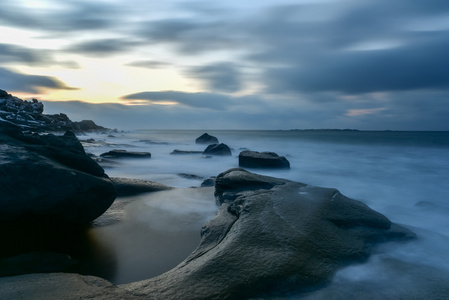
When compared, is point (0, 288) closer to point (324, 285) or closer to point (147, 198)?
point (324, 285)

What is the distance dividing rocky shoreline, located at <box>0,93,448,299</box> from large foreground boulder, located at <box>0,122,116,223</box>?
0.04 feet

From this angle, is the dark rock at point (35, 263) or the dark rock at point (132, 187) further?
the dark rock at point (132, 187)

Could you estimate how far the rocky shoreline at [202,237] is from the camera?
291cm

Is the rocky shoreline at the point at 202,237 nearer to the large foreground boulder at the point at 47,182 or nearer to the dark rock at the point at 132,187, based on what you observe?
the large foreground boulder at the point at 47,182

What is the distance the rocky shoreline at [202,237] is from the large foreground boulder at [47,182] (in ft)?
0.04

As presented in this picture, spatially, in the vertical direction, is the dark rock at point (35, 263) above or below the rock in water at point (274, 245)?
below

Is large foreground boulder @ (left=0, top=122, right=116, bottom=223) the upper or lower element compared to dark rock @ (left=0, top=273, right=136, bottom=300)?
upper

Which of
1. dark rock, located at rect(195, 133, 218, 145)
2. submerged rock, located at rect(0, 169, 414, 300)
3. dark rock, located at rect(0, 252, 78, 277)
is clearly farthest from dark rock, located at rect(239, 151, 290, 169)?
dark rock, located at rect(195, 133, 218, 145)

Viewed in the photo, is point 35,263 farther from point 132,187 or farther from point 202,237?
point 132,187

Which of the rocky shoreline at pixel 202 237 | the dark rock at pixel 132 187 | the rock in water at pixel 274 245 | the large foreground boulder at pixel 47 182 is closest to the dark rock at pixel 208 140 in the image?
the dark rock at pixel 132 187

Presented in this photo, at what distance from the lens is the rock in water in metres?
2.93

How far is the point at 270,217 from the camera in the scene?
416cm

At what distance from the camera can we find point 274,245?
11.4 feet

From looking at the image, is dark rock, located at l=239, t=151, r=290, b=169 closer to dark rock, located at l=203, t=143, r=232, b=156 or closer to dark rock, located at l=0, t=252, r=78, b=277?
dark rock, located at l=203, t=143, r=232, b=156
